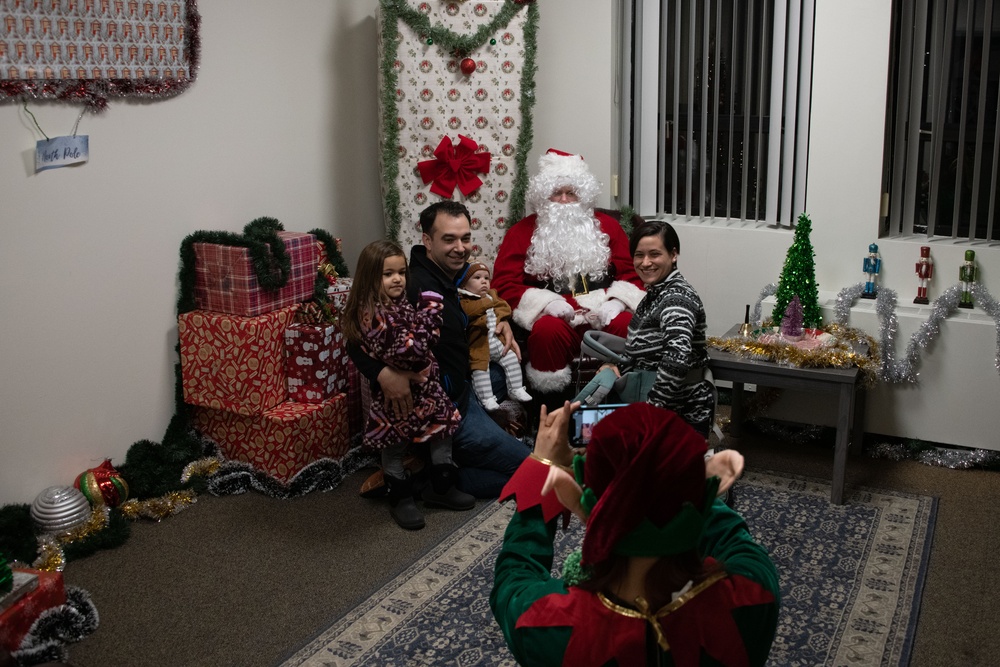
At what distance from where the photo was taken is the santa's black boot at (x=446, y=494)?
430cm

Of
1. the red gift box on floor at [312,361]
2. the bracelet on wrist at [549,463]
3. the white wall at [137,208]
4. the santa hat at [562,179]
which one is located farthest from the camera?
the santa hat at [562,179]

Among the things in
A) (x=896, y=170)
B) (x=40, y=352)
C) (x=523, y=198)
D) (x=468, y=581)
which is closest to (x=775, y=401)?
(x=896, y=170)

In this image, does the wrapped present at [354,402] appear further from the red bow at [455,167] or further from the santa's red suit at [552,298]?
the red bow at [455,167]

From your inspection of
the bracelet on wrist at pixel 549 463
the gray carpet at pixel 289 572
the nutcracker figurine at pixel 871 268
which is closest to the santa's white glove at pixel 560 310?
the gray carpet at pixel 289 572

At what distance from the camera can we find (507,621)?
186cm

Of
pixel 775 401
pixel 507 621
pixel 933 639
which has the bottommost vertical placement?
pixel 933 639

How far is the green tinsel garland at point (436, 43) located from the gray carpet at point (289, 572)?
1.60 meters

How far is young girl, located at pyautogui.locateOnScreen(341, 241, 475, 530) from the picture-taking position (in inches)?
157

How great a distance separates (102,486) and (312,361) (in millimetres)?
1015

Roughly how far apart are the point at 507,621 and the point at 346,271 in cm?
338

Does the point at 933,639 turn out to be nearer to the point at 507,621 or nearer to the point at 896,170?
the point at 507,621

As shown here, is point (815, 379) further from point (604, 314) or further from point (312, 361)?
point (312, 361)

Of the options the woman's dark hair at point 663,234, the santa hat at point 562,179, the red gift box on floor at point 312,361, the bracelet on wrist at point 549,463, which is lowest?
the red gift box on floor at point 312,361

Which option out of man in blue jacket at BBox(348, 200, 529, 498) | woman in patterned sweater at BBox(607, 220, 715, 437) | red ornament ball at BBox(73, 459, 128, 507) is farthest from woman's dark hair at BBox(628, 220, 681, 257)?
red ornament ball at BBox(73, 459, 128, 507)
